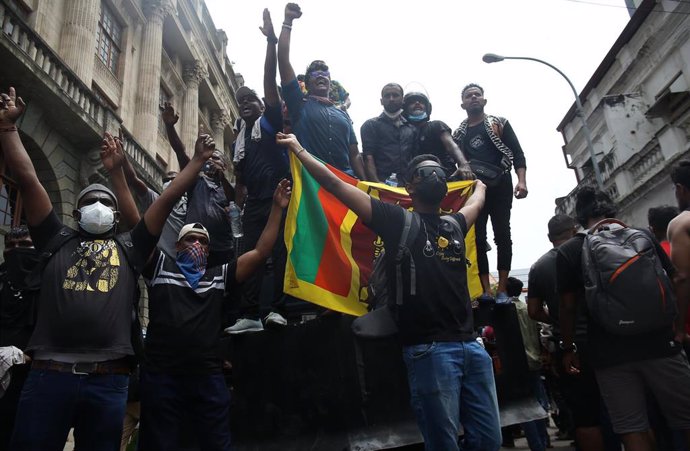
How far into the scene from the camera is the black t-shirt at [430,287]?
257 centimetres

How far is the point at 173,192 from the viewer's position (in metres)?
2.88

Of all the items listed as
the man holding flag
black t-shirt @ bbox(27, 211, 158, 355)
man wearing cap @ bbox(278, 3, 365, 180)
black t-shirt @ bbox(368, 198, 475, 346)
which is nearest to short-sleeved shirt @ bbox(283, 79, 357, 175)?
man wearing cap @ bbox(278, 3, 365, 180)

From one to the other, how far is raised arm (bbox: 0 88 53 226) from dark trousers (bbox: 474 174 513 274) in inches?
135

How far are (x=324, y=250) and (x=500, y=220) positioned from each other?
1.89 m

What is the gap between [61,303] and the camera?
8.20ft

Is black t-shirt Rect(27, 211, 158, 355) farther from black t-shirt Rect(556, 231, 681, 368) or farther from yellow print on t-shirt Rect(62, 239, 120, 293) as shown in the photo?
black t-shirt Rect(556, 231, 681, 368)

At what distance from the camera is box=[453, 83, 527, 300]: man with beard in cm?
451

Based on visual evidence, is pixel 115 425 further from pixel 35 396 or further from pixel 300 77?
pixel 300 77

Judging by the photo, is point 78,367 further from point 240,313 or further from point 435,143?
point 435,143

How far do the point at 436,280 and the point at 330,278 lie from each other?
1.11 metres

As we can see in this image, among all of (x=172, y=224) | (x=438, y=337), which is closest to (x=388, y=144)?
(x=172, y=224)

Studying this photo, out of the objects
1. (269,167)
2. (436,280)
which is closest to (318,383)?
(436,280)

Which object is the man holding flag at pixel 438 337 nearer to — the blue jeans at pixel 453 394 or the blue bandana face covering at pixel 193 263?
the blue jeans at pixel 453 394

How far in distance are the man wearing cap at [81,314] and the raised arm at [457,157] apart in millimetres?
2358
